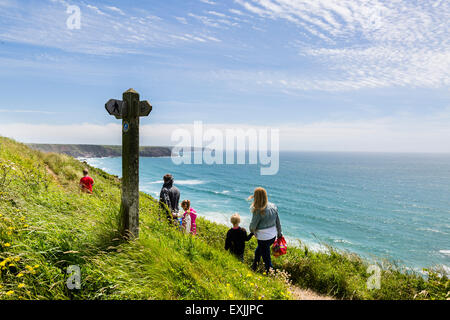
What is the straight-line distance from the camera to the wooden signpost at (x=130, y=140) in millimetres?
4262

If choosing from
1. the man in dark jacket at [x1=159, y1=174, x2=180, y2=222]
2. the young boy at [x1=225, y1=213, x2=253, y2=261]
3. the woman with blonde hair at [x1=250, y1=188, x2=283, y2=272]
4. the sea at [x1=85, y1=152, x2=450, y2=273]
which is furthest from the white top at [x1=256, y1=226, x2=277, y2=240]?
the sea at [x1=85, y1=152, x2=450, y2=273]

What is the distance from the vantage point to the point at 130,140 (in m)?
4.31

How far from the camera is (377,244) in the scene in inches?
1251

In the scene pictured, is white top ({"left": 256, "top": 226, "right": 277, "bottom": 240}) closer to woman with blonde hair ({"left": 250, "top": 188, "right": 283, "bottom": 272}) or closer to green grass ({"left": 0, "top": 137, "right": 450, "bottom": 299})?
woman with blonde hair ({"left": 250, "top": 188, "right": 283, "bottom": 272})

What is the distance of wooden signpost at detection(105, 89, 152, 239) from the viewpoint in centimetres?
426

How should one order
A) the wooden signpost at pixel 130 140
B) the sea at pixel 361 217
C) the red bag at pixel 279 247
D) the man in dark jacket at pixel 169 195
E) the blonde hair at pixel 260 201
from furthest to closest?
the sea at pixel 361 217 < the man in dark jacket at pixel 169 195 < the red bag at pixel 279 247 < the blonde hair at pixel 260 201 < the wooden signpost at pixel 130 140

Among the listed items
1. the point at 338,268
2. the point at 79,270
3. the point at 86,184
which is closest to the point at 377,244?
the point at 338,268

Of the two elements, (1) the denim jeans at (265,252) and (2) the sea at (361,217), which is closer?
(1) the denim jeans at (265,252)

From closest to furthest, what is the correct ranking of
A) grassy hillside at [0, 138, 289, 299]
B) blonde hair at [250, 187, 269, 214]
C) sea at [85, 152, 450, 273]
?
1. grassy hillside at [0, 138, 289, 299]
2. blonde hair at [250, 187, 269, 214]
3. sea at [85, 152, 450, 273]

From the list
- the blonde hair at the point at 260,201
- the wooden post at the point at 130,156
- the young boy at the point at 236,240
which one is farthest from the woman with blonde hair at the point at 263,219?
the wooden post at the point at 130,156

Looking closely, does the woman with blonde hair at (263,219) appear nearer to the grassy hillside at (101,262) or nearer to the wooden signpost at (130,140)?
the grassy hillside at (101,262)

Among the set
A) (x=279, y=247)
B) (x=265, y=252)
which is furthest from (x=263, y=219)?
(x=279, y=247)
